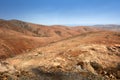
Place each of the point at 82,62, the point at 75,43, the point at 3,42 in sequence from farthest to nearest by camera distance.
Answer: the point at 3,42 < the point at 75,43 < the point at 82,62

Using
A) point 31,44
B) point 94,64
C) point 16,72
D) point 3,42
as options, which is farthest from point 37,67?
point 31,44

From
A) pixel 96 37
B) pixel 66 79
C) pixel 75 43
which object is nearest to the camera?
pixel 66 79

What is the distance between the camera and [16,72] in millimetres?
14680

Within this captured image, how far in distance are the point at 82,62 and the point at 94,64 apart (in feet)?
2.86

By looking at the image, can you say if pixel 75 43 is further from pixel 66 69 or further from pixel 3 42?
pixel 3 42

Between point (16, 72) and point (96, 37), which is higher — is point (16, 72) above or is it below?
below

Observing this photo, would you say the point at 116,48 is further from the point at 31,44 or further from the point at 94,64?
the point at 31,44

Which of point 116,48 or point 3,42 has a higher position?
point 116,48

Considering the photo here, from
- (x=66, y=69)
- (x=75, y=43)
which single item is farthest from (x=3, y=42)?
(x=66, y=69)

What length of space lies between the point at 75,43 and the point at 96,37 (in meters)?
2.47

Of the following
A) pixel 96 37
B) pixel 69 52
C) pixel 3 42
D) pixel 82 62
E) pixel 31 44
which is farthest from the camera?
pixel 31 44

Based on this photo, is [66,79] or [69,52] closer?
[66,79]

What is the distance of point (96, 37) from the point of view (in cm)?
1975

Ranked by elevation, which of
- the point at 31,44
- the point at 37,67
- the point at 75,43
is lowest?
the point at 31,44
